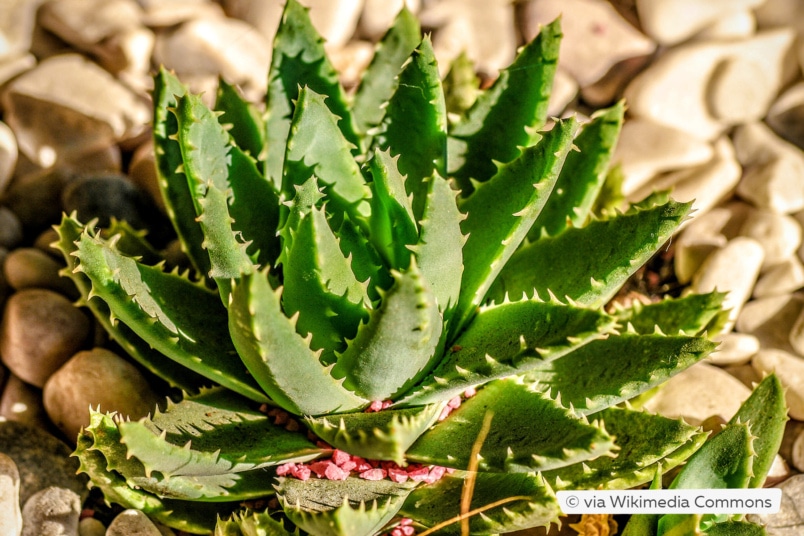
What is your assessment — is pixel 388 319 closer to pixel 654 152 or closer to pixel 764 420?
pixel 764 420

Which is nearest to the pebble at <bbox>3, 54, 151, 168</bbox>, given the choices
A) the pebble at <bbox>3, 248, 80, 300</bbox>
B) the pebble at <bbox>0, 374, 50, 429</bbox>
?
the pebble at <bbox>3, 248, 80, 300</bbox>

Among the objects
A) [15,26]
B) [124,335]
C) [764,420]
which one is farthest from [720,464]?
[15,26]

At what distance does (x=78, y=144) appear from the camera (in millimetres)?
1818

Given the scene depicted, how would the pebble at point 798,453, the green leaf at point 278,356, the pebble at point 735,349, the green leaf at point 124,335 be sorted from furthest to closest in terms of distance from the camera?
the pebble at point 735,349 → the pebble at point 798,453 → the green leaf at point 124,335 → the green leaf at point 278,356

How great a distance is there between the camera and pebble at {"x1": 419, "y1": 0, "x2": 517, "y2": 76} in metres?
1.96

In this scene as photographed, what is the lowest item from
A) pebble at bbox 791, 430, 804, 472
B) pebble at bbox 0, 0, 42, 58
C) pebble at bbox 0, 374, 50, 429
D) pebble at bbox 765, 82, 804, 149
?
pebble at bbox 0, 374, 50, 429

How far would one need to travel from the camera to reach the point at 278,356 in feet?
2.90

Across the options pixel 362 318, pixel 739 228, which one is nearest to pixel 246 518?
pixel 362 318

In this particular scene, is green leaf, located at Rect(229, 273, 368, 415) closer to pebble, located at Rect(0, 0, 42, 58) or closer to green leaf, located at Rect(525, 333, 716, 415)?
green leaf, located at Rect(525, 333, 716, 415)

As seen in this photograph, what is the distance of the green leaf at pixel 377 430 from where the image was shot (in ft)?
2.83

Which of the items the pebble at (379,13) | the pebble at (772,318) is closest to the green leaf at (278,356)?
the pebble at (772,318)

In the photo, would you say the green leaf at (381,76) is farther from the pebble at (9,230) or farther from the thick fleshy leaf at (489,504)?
the pebble at (9,230)

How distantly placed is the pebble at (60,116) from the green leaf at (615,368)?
50.2 inches

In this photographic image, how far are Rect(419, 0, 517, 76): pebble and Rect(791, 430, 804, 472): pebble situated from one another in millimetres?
1137
